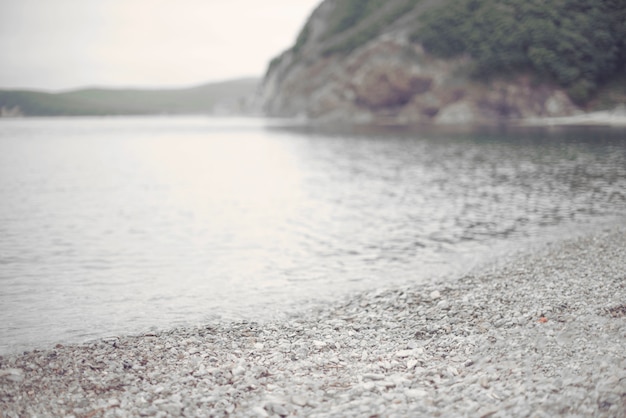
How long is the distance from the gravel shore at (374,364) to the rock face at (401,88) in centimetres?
9742

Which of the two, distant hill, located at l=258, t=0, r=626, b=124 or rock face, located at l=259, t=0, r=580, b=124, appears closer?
distant hill, located at l=258, t=0, r=626, b=124

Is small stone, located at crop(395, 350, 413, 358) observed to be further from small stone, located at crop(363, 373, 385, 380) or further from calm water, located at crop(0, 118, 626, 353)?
calm water, located at crop(0, 118, 626, 353)

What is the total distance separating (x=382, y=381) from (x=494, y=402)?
67.0 inches

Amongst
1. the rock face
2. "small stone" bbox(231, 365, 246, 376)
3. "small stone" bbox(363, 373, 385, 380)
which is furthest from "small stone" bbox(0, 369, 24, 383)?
the rock face

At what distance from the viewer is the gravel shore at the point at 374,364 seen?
23.3 feet

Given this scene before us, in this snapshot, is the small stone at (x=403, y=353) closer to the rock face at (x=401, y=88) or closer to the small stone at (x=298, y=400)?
the small stone at (x=298, y=400)

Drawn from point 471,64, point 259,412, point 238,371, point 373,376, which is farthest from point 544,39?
point 259,412

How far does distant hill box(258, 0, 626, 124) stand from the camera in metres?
94.1

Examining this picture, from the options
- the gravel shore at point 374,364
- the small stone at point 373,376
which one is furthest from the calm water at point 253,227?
the small stone at point 373,376

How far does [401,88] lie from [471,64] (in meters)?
15.9

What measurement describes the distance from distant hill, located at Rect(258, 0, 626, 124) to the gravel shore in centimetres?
9030

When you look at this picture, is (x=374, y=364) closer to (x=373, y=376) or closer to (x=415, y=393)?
(x=373, y=376)

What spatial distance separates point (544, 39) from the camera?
322 feet

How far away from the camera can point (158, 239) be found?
65.5 feet
